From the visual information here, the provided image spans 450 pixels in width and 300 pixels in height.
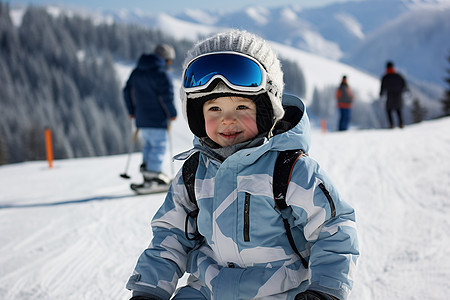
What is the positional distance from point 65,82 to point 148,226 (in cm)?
7175

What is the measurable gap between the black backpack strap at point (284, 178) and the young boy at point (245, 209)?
0.01m

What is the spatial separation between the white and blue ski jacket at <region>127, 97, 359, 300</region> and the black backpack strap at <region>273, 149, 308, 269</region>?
0.06ft

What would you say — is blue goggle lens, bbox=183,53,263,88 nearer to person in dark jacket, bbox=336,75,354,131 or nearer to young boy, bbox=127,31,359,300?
young boy, bbox=127,31,359,300

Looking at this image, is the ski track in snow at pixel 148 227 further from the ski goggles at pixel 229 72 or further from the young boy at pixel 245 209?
the ski goggles at pixel 229 72

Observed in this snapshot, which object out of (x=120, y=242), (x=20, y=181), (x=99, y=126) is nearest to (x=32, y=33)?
(x=99, y=126)

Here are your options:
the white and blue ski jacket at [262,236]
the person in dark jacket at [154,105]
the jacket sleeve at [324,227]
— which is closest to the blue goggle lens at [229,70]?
the white and blue ski jacket at [262,236]

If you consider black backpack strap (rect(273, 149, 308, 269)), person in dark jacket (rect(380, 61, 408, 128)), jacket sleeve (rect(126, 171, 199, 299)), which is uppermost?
person in dark jacket (rect(380, 61, 408, 128))

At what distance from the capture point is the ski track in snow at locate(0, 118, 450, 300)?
2355 mm

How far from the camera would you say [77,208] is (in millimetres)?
4598

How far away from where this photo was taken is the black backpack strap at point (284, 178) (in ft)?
4.63

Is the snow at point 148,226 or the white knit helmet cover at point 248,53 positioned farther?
the snow at point 148,226

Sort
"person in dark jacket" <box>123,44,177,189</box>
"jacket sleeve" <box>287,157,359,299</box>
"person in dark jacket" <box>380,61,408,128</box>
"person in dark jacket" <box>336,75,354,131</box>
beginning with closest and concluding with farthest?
1. "jacket sleeve" <box>287,157,359,299</box>
2. "person in dark jacket" <box>123,44,177,189</box>
3. "person in dark jacket" <box>380,61,408,128</box>
4. "person in dark jacket" <box>336,75,354,131</box>

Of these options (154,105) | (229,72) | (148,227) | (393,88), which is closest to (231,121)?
(229,72)

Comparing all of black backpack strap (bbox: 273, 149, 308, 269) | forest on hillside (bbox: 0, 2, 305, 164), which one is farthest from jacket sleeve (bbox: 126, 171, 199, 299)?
forest on hillside (bbox: 0, 2, 305, 164)
